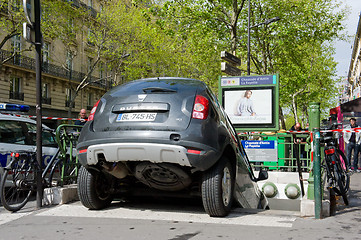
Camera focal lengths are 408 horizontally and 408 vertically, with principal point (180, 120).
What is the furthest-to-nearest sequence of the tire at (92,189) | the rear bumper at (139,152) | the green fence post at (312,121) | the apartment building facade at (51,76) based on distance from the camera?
the apartment building facade at (51,76)
the green fence post at (312,121)
the tire at (92,189)
the rear bumper at (139,152)

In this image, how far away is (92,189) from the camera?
4.94m

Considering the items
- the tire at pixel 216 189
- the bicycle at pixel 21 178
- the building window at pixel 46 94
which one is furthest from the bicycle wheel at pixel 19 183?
the building window at pixel 46 94

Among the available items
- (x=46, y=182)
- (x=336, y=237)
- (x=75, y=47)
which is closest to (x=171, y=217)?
(x=336, y=237)

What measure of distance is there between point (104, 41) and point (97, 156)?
25.2 metres

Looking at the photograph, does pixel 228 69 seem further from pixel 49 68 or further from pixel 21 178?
pixel 49 68

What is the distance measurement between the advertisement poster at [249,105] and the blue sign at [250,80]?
0.18 metres

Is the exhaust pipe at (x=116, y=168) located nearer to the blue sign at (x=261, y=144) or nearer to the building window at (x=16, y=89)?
the blue sign at (x=261, y=144)

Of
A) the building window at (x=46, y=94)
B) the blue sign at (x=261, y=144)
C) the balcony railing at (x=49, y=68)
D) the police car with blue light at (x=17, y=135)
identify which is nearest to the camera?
the police car with blue light at (x=17, y=135)

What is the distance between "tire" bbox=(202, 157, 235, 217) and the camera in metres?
4.45

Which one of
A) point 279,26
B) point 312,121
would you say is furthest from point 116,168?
point 279,26

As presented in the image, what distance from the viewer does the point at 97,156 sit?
4.48m

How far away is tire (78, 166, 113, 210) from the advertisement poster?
18.5 feet

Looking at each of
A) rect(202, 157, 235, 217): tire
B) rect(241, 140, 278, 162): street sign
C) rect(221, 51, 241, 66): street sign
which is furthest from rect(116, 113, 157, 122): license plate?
rect(221, 51, 241, 66): street sign

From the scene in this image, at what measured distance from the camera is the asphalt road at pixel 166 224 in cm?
391
